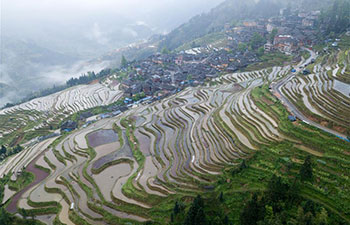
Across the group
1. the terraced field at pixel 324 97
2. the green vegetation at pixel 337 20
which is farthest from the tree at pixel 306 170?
the green vegetation at pixel 337 20

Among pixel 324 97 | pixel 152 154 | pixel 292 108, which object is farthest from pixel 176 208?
pixel 324 97

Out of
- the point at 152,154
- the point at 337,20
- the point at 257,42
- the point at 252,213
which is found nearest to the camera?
the point at 252,213

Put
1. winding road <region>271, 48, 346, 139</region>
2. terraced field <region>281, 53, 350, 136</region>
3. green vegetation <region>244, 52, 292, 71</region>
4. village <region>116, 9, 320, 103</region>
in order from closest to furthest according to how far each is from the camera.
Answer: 1. winding road <region>271, 48, 346, 139</region>
2. terraced field <region>281, 53, 350, 136</region>
3. village <region>116, 9, 320, 103</region>
4. green vegetation <region>244, 52, 292, 71</region>

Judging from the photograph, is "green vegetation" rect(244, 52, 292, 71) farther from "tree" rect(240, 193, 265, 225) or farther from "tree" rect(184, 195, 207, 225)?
"tree" rect(184, 195, 207, 225)

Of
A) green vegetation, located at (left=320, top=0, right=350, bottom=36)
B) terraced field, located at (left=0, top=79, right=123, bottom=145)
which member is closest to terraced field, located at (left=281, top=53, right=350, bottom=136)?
green vegetation, located at (left=320, top=0, right=350, bottom=36)

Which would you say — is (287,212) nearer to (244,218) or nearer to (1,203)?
(244,218)

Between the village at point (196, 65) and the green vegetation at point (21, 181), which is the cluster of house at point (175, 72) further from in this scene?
the green vegetation at point (21, 181)

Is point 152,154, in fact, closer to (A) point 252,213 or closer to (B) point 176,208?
(B) point 176,208
